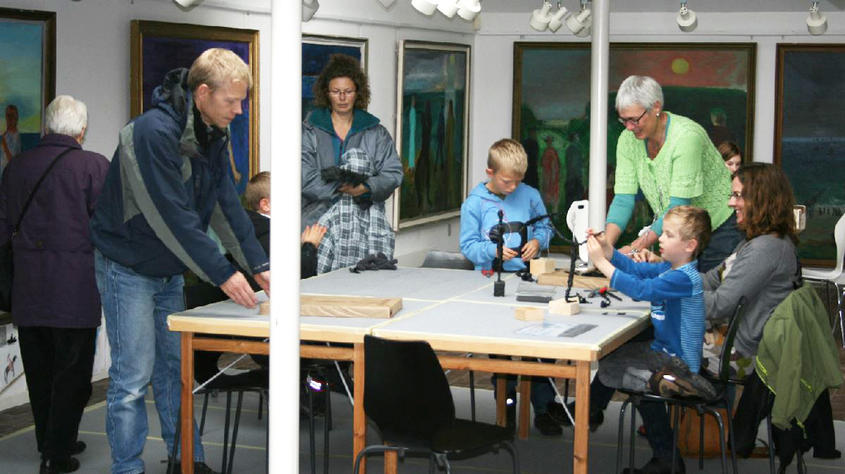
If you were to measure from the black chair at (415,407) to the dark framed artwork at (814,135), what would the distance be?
8.41m

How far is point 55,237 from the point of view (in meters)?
5.20

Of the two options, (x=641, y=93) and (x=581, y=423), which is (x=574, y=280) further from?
(x=581, y=423)

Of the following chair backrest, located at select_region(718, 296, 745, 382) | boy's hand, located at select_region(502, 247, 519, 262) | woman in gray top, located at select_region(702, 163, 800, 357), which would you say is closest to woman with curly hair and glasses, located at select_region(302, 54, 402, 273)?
boy's hand, located at select_region(502, 247, 519, 262)

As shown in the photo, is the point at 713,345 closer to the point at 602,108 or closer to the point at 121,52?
the point at 602,108

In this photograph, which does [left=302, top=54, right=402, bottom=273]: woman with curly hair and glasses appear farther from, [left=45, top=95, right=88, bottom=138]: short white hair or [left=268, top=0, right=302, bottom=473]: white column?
[left=268, top=0, right=302, bottom=473]: white column

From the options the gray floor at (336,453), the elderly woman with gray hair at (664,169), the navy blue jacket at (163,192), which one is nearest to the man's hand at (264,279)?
the navy blue jacket at (163,192)

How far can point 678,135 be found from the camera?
5449 millimetres

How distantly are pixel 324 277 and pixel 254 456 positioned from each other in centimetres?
90

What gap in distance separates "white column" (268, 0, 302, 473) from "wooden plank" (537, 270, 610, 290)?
2.92 meters

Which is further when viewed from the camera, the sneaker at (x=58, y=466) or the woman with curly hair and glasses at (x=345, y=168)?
the woman with curly hair and glasses at (x=345, y=168)

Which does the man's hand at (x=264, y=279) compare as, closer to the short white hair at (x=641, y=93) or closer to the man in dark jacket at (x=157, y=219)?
the man in dark jacket at (x=157, y=219)

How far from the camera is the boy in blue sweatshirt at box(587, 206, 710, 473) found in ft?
15.2

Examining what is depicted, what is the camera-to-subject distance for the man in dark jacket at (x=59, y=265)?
5160 millimetres

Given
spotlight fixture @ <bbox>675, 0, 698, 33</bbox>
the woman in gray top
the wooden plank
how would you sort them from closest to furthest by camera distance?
1. the woman in gray top
2. the wooden plank
3. spotlight fixture @ <bbox>675, 0, 698, 33</bbox>
